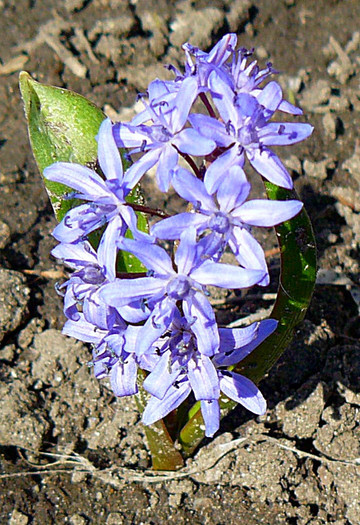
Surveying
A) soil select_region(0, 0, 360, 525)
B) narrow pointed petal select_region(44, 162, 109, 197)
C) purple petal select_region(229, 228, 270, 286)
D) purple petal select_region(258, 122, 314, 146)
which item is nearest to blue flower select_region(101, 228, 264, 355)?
purple petal select_region(229, 228, 270, 286)

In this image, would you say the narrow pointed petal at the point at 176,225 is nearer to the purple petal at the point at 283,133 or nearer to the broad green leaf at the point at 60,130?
the purple petal at the point at 283,133

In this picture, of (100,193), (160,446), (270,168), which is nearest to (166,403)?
(160,446)

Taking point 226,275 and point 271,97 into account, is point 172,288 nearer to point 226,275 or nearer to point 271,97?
point 226,275

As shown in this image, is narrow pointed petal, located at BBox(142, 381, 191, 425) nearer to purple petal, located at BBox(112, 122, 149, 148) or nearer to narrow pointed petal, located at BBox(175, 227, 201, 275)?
narrow pointed petal, located at BBox(175, 227, 201, 275)

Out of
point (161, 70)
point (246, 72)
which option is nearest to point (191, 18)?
point (161, 70)

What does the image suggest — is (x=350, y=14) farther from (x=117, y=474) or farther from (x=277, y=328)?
(x=117, y=474)
